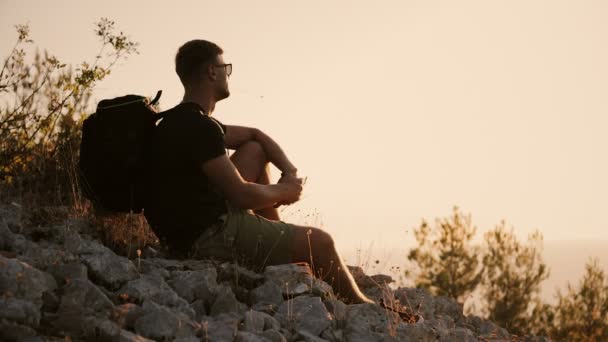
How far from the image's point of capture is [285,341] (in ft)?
12.7

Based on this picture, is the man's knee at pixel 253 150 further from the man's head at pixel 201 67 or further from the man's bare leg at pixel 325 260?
the man's bare leg at pixel 325 260

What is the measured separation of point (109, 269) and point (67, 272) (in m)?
0.32

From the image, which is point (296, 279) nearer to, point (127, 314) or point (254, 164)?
point (254, 164)

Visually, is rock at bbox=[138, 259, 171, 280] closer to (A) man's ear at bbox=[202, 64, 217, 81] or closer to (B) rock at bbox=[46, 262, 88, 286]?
(B) rock at bbox=[46, 262, 88, 286]

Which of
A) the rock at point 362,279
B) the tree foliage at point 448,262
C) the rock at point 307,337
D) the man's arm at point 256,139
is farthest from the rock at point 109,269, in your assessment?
the tree foliage at point 448,262

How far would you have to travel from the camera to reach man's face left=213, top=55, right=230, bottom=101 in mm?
5027

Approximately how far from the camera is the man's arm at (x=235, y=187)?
177 inches

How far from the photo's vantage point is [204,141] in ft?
14.8

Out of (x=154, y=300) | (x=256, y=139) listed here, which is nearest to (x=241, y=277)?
(x=154, y=300)

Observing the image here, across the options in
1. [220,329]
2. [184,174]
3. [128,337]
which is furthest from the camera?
[184,174]

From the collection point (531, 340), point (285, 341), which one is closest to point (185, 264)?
point (285, 341)

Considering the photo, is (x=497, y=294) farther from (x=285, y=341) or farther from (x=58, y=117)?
(x=285, y=341)

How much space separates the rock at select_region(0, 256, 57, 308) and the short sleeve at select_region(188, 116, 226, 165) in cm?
131

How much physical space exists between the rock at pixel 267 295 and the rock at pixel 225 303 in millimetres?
256
